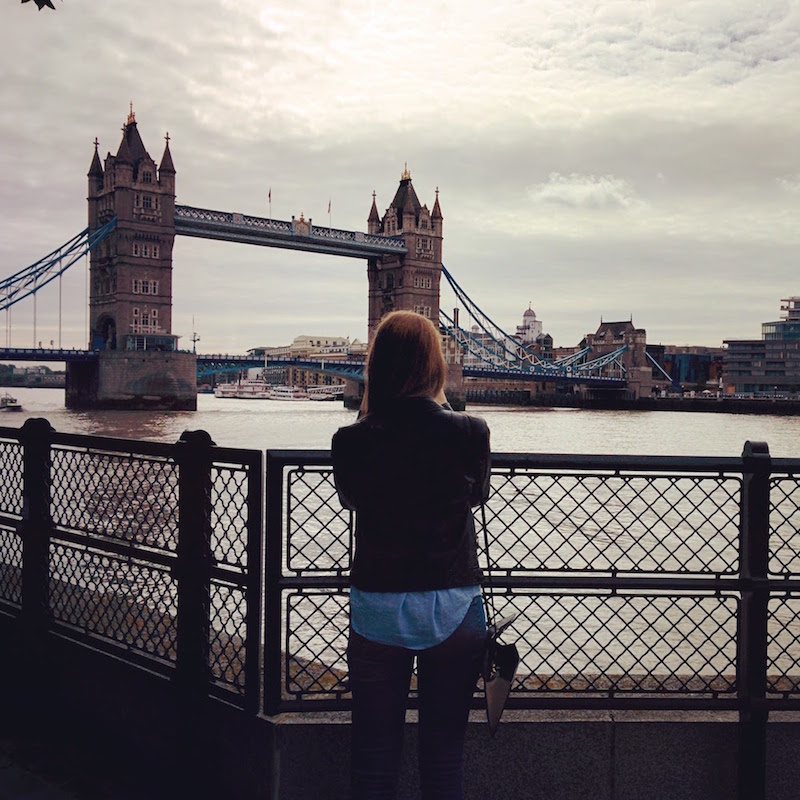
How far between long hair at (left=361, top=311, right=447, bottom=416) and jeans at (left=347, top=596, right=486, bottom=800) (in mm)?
486

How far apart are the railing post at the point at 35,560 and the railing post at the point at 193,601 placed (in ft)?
2.49

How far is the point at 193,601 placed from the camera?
2598 mm

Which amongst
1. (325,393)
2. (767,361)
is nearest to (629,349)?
(767,361)

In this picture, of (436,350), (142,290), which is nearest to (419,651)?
(436,350)

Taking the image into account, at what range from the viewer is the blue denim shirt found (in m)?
1.86

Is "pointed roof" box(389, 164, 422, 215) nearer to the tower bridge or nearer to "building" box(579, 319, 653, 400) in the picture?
the tower bridge

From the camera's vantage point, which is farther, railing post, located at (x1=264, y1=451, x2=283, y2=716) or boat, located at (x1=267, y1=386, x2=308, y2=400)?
boat, located at (x1=267, y1=386, x2=308, y2=400)

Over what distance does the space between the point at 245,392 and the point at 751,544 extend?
10661 centimetres

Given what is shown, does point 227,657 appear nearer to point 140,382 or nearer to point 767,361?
point 140,382

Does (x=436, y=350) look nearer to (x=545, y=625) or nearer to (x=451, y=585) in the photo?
(x=451, y=585)

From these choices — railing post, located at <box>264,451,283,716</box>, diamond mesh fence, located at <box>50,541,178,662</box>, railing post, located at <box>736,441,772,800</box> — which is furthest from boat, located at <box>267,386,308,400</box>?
railing post, located at <box>736,441,772,800</box>

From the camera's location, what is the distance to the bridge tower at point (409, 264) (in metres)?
74.8

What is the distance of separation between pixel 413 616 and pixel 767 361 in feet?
323

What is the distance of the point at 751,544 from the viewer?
8.20 feet
